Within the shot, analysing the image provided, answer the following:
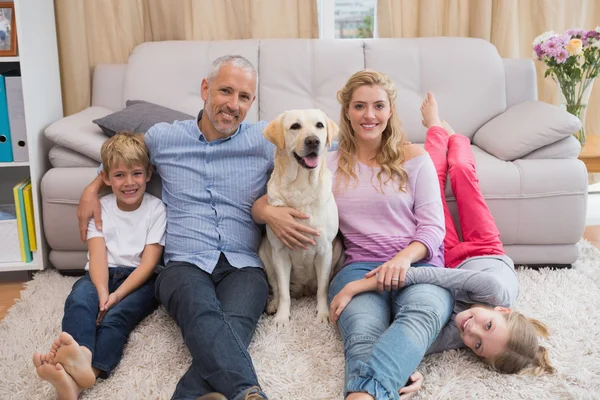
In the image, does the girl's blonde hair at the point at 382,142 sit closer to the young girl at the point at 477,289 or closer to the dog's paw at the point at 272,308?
the young girl at the point at 477,289

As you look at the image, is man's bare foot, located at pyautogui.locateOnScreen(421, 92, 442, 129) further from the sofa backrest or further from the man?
the man

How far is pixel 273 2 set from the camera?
2920mm

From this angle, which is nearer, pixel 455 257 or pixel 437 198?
pixel 437 198

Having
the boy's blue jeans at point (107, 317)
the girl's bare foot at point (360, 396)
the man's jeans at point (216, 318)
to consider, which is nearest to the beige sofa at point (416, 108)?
the boy's blue jeans at point (107, 317)

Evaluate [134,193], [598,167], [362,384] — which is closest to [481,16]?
[598,167]

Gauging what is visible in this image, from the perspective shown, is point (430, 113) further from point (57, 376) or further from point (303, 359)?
point (57, 376)

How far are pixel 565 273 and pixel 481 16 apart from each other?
4.92 ft

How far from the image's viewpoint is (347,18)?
3.26 meters

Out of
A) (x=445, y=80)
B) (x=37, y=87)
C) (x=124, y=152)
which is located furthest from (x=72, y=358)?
(x=445, y=80)

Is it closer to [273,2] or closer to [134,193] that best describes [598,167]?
[273,2]

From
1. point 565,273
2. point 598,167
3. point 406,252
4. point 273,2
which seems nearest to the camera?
point 406,252

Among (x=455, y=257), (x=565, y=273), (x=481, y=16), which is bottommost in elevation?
(x=565, y=273)

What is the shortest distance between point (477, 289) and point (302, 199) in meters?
0.61

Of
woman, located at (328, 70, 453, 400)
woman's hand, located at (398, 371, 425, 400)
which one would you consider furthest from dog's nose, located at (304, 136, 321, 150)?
woman's hand, located at (398, 371, 425, 400)
